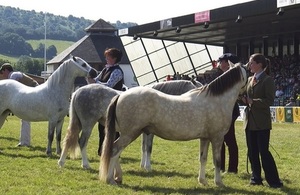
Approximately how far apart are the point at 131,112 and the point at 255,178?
2.34 metres

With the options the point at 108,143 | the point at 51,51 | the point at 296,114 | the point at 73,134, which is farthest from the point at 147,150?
the point at 51,51

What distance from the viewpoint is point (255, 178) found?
28.3 feet

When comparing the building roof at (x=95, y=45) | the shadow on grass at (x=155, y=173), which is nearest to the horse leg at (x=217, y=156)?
the shadow on grass at (x=155, y=173)

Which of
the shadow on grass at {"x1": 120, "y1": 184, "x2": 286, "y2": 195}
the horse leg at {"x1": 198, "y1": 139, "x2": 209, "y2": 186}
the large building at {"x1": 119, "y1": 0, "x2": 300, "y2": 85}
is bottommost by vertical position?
the shadow on grass at {"x1": 120, "y1": 184, "x2": 286, "y2": 195}

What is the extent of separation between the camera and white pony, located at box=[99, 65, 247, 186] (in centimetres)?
797

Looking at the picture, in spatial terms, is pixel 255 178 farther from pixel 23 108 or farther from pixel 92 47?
pixel 92 47

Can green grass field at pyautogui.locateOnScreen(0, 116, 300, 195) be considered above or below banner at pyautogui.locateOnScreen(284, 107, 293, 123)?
below

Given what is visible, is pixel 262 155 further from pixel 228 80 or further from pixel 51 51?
pixel 51 51

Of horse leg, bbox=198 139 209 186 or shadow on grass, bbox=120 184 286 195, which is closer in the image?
shadow on grass, bbox=120 184 286 195

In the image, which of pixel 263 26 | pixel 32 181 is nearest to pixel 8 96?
pixel 32 181

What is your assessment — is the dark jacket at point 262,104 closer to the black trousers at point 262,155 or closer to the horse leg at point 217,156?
the black trousers at point 262,155

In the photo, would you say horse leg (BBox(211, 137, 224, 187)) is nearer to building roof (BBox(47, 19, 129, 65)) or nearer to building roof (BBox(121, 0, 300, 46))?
building roof (BBox(121, 0, 300, 46))

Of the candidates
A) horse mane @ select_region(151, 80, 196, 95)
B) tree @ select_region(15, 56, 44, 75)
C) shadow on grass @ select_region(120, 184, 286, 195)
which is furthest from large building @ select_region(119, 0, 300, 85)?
tree @ select_region(15, 56, 44, 75)

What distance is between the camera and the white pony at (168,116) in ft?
26.2
